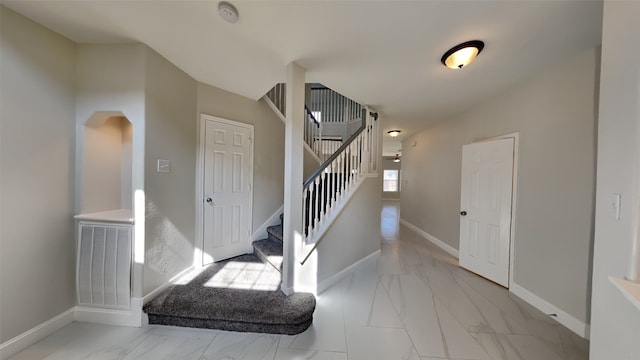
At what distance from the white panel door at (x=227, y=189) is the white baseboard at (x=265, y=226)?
0.13 meters

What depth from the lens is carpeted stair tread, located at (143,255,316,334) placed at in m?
1.86

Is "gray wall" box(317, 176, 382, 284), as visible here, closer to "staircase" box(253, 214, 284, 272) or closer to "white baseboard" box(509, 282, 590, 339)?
"staircase" box(253, 214, 284, 272)

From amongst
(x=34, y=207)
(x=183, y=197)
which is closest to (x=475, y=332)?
(x=183, y=197)

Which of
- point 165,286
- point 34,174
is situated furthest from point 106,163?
point 165,286

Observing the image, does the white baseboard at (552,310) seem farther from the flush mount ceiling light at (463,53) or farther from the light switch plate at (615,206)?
the flush mount ceiling light at (463,53)

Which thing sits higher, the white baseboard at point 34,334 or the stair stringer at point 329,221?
the stair stringer at point 329,221

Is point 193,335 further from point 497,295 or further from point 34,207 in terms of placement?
point 497,295

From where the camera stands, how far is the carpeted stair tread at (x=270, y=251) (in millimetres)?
2805

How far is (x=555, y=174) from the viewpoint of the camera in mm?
2166

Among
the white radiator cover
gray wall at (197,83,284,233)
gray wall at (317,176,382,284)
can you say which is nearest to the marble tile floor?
the white radiator cover

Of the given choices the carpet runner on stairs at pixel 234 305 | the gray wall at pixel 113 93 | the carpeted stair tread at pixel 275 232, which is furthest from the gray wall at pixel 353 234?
the gray wall at pixel 113 93

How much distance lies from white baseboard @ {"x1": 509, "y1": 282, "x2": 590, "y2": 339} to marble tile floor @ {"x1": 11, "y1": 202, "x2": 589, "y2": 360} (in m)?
0.07

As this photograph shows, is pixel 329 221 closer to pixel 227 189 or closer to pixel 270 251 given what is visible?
pixel 270 251

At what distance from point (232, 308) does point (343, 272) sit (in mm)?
1454
